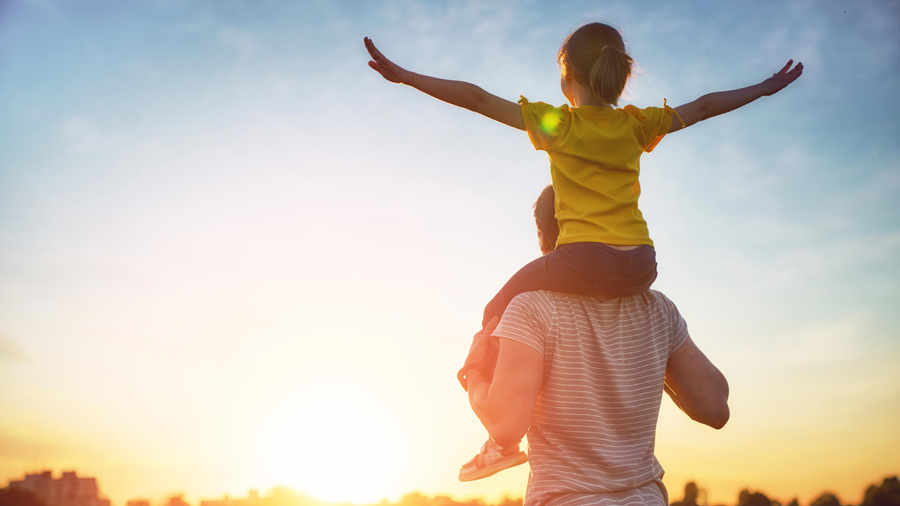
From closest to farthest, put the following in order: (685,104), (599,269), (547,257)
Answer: (599,269) → (547,257) → (685,104)

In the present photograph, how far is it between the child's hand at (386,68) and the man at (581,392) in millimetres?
1229

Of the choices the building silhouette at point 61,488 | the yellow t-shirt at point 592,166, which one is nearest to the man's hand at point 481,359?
the yellow t-shirt at point 592,166

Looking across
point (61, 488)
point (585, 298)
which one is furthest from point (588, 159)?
point (61, 488)

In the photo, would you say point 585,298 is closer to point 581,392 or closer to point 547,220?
point 581,392

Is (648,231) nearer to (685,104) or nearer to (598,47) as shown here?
(685,104)

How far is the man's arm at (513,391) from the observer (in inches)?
108

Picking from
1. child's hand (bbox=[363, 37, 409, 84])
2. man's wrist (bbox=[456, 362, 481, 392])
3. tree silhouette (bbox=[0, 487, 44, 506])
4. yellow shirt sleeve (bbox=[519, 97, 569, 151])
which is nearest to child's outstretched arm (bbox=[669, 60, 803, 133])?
yellow shirt sleeve (bbox=[519, 97, 569, 151])

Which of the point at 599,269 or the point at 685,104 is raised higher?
the point at 685,104

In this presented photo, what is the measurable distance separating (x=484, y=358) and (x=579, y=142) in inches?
47.9

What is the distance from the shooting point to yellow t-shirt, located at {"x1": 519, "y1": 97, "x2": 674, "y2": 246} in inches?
120

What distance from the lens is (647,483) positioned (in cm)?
290

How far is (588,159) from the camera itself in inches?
121

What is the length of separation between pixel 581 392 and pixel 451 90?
1563mm

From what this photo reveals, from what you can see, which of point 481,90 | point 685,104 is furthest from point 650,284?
point 481,90
